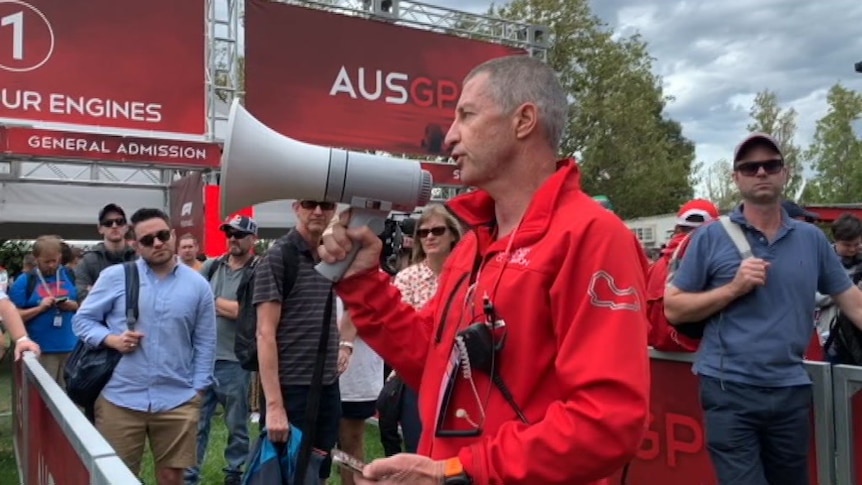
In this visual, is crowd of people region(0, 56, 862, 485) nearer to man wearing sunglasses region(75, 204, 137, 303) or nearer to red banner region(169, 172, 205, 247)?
man wearing sunglasses region(75, 204, 137, 303)

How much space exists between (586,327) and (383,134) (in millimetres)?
13274

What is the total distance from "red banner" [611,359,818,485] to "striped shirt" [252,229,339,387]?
1.74 m

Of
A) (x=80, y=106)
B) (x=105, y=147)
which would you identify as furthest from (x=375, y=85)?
(x=80, y=106)

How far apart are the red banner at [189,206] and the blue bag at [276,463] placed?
5.67 m

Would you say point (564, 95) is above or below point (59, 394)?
above

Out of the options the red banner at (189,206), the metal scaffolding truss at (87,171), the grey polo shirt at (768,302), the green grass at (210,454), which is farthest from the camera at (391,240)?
the metal scaffolding truss at (87,171)

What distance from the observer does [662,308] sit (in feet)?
13.0

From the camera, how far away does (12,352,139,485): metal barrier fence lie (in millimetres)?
1833

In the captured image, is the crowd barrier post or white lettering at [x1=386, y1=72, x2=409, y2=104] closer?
the crowd barrier post

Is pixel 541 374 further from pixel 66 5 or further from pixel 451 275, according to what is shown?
pixel 66 5

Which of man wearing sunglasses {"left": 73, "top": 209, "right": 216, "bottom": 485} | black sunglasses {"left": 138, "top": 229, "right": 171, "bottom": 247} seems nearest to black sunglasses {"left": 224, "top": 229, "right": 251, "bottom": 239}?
man wearing sunglasses {"left": 73, "top": 209, "right": 216, "bottom": 485}

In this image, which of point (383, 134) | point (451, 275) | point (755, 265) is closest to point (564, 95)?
point (451, 275)

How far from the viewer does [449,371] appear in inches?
66.0

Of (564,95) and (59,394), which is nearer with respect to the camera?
(564,95)
